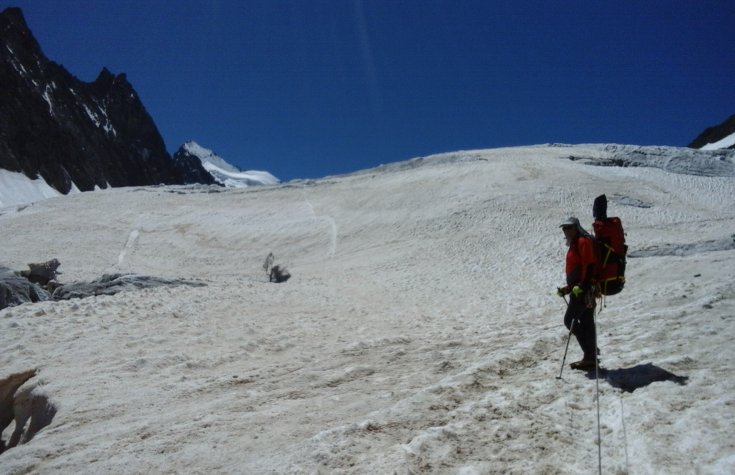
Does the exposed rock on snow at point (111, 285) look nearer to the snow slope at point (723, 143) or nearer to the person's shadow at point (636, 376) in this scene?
the person's shadow at point (636, 376)

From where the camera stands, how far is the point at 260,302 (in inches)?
565

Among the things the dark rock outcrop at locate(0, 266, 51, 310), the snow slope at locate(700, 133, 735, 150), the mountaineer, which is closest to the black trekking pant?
the mountaineer

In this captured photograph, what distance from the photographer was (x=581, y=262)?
6746mm

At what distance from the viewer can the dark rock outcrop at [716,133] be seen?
260 ft

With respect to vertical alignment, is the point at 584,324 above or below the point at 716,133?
below

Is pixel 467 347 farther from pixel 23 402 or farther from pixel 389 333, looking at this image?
pixel 23 402

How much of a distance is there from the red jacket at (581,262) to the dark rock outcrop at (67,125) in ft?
386

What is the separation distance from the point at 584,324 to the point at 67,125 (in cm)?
15457

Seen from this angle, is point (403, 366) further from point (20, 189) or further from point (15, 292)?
point (20, 189)

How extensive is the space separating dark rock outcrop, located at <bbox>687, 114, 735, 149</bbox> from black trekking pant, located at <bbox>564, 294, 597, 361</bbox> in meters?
88.5

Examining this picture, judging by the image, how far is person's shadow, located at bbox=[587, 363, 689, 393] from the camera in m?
5.86

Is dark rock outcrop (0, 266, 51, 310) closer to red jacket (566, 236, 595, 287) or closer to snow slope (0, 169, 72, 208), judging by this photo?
red jacket (566, 236, 595, 287)

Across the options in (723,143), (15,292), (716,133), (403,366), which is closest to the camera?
(403,366)

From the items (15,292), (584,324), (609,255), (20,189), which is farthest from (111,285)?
(20,189)
